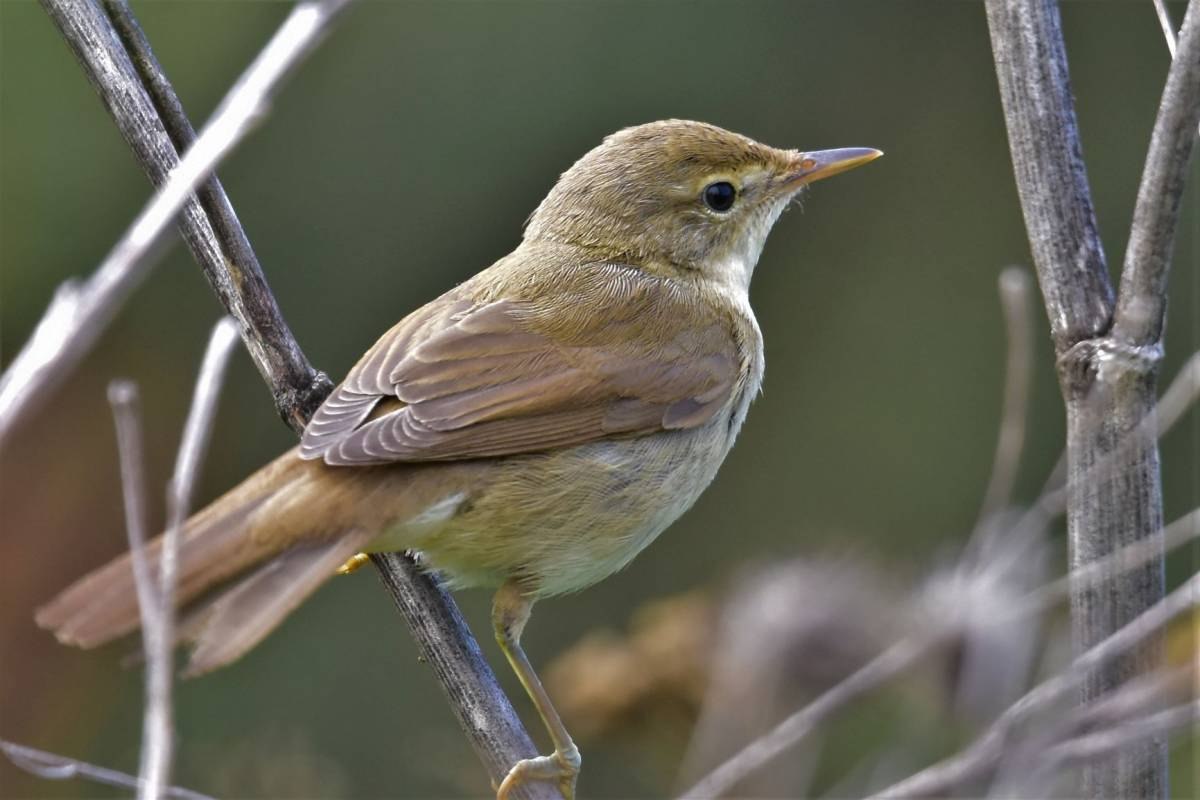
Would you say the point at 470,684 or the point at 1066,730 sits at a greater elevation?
the point at 1066,730

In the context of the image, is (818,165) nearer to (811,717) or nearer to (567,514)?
(567,514)

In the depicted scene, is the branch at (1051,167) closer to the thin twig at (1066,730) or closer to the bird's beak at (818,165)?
the thin twig at (1066,730)

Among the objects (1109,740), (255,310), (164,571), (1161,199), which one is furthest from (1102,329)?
(255,310)

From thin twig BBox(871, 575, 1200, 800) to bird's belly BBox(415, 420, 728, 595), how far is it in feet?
5.78

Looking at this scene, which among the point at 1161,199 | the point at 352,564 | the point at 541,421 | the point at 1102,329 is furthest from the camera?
the point at 352,564

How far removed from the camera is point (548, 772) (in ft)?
10.8

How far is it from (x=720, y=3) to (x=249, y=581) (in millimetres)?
5137

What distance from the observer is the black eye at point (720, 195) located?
13.6 feet

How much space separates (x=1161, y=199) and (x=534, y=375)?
5.29 ft

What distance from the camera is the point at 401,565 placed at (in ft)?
11.1

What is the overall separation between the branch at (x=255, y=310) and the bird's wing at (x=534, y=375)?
0.18 meters

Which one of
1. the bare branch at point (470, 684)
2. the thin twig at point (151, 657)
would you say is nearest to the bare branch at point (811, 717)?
the thin twig at point (151, 657)

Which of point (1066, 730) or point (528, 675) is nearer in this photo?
point (1066, 730)

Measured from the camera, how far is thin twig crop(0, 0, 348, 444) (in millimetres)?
1580
